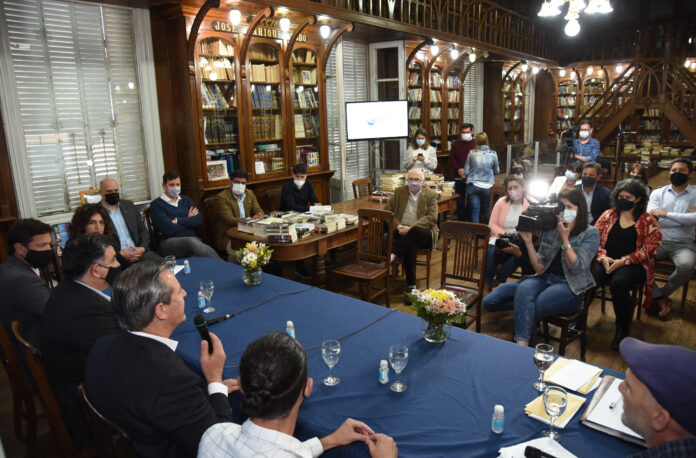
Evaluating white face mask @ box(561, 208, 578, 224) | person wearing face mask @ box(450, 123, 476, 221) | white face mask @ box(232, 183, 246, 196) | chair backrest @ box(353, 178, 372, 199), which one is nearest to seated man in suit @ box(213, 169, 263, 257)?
white face mask @ box(232, 183, 246, 196)

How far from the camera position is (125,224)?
182 inches

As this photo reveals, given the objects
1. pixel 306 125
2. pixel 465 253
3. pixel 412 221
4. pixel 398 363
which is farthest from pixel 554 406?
pixel 306 125

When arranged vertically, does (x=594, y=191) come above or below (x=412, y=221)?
above

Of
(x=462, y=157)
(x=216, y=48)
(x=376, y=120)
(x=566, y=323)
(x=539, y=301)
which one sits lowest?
(x=566, y=323)

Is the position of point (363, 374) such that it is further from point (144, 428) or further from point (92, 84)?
point (92, 84)

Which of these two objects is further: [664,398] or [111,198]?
[111,198]

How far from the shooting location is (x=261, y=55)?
6391 mm

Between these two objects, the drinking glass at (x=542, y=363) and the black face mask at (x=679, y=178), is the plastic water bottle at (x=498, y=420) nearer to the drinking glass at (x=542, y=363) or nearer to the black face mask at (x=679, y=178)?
the drinking glass at (x=542, y=363)

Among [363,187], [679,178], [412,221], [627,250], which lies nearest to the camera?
[627,250]

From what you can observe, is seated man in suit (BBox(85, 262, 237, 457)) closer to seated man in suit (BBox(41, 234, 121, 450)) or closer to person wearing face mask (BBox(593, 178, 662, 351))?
seated man in suit (BBox(41, 234, 121, 450))

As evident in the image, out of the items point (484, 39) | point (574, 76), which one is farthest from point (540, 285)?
point (574, 76)

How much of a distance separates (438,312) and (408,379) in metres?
0.38

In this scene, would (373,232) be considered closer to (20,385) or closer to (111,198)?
(111,198)

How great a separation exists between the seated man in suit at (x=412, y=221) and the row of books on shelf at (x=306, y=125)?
95.4 inches
